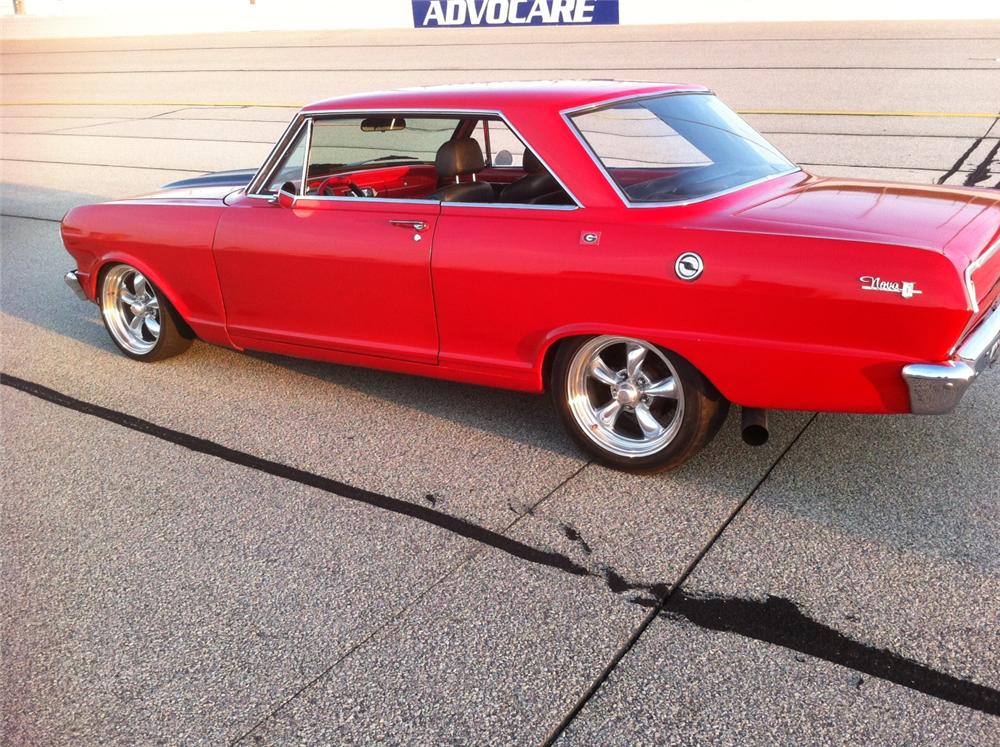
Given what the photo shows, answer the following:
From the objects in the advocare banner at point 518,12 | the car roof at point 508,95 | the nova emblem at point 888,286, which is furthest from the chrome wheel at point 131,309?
the advocare banner at point 518,12

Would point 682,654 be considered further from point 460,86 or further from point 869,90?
point 869,90

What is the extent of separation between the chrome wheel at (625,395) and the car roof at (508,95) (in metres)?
1.06

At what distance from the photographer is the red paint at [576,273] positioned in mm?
3523

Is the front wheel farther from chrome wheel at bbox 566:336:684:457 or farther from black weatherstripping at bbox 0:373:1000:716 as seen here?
black weatherstripping at bbox 0:373:1000:716

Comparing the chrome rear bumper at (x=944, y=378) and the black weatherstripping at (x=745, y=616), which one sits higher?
the chrome rear bumper at (x=944, y=378)

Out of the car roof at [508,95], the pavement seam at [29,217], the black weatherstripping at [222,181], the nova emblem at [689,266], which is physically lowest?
the pavement seam at [29,217]

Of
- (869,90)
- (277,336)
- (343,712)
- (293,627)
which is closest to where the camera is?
(343,712)

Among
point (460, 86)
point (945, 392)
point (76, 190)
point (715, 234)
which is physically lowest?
point (76, 190)

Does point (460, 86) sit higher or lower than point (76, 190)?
higher

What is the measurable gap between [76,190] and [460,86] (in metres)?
9.56

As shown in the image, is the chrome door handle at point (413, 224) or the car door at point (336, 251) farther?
the car door at point (336, 251)

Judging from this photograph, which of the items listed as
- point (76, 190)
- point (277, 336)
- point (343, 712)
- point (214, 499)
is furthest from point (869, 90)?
point (343, 712)

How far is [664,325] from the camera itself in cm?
389

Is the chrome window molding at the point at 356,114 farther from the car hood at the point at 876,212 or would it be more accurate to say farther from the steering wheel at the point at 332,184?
the car hood at the point at 876,212
